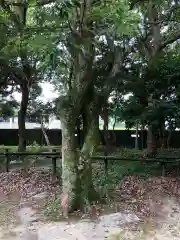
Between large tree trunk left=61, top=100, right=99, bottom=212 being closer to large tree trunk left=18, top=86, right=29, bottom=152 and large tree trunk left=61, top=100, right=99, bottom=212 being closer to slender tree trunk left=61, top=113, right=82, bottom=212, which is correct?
slender tree trunk left=61, top=113, right=82, bottom=212

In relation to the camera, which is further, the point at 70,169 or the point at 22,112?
the point at 22,112

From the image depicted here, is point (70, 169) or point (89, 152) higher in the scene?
point (89, 152)

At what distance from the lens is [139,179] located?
30.4 ft

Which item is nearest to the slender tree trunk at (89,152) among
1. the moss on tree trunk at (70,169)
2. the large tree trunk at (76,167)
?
the large tree trunk at (76,167)

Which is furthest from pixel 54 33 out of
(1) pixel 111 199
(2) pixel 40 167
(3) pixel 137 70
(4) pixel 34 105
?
(4) pixel 34 105

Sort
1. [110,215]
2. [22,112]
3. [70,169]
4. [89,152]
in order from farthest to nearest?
[22,112] < [89,152] < [70,169] < [110,215]

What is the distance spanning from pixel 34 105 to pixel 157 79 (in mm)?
10121

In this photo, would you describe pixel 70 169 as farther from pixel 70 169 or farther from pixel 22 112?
pixel 22 112

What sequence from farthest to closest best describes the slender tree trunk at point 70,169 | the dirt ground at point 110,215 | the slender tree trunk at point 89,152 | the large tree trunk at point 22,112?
the large tree trunk at point 22,112, the slender tree trunk at point 89,152, the slender tree trunk at point 70,169, the dirt ground at point 110,215

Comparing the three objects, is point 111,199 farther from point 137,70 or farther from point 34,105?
point 34,105

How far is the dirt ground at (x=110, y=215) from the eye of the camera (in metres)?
5.54

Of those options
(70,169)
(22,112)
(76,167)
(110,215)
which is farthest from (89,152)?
(22,112)

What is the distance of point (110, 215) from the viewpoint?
636 cm

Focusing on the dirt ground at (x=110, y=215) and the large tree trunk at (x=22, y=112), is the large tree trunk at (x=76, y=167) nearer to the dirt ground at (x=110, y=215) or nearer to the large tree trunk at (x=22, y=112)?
the dirt ground at (x=110, y=215)
